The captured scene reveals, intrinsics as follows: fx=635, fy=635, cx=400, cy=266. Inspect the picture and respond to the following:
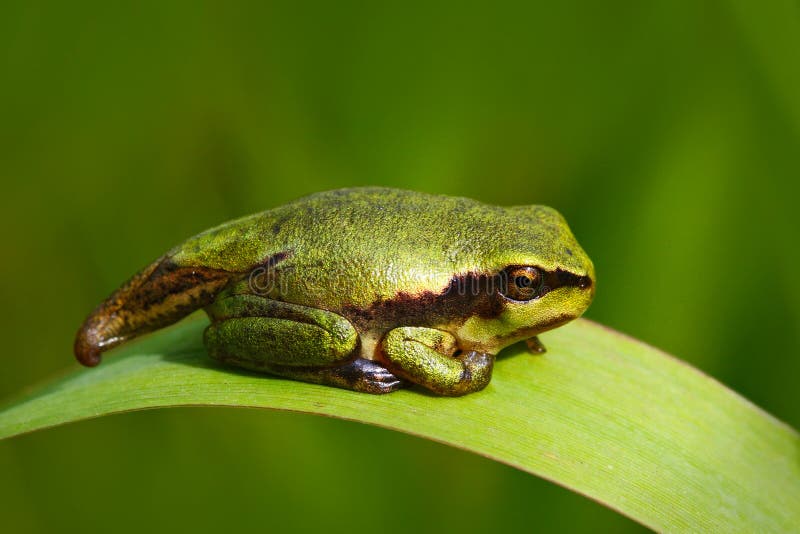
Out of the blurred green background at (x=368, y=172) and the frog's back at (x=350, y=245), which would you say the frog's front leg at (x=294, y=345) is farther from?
the blurred green background at (x=368, y=172)

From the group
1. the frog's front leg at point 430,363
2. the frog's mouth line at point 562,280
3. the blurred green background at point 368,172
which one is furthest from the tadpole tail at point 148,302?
the frog's mouth line at point 562,280

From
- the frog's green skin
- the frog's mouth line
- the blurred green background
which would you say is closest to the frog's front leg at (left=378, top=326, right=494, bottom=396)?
the frog's green skin

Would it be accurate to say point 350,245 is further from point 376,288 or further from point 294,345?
point 294,345

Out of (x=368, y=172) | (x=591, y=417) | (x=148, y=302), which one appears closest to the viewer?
(x=591, y=417)

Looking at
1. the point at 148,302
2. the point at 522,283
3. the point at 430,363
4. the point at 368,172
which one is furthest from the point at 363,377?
the point at 368,172

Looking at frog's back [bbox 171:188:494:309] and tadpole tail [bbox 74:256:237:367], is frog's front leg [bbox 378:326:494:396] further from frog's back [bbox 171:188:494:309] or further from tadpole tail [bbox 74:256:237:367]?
tadpole tail [bbox 74:256:237:367]

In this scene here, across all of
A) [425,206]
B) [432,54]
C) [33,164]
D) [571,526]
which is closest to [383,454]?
[571,526]

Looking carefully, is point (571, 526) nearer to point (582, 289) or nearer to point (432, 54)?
point (582, 289)
